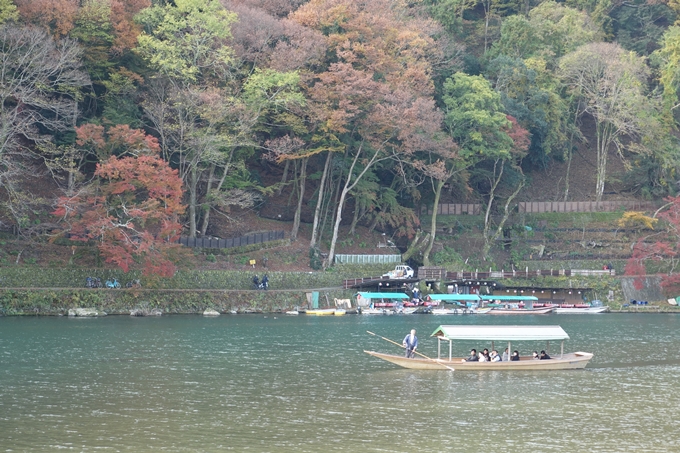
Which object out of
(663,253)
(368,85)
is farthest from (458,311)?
(663,253)

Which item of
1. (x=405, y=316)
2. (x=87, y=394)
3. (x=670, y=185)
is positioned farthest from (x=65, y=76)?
(x=670, y=185)

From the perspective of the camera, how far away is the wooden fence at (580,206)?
86.3m

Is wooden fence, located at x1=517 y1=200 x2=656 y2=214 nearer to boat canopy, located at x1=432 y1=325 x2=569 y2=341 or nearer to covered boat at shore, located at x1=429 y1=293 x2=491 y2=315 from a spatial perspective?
covered boat at shore, located at x1=429 y1=293 x2=491 y2=315

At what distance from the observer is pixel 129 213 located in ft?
189

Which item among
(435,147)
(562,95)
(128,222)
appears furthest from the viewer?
(562,95)

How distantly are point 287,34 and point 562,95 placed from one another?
3387 centimetres

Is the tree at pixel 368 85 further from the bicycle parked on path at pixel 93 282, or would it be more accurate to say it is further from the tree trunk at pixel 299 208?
the bicycle parked on path at pixel 93 282

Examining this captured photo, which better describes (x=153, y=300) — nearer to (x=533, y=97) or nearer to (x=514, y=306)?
(x=514, y=306)

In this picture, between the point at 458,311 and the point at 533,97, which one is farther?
the point at 533,97

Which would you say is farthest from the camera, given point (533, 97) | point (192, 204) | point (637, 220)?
point (533, 97)

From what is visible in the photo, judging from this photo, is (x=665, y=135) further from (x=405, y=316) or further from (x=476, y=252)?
(x=405, y=316)

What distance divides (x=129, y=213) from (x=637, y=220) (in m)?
47.3

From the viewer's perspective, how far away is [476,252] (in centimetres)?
8212

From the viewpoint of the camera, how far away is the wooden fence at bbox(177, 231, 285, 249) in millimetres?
66938
